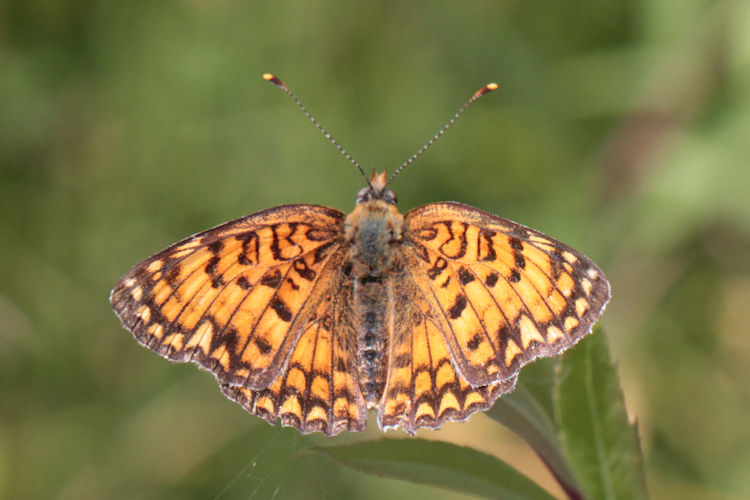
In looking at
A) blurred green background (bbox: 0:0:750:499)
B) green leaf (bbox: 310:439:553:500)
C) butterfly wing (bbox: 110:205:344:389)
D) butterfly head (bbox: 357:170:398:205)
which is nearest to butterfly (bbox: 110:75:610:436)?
butterfly wing (bbox: 110:205:344:389)

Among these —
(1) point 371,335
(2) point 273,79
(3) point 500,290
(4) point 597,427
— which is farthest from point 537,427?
(2) point 273,79

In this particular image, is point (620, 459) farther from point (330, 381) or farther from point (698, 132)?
point (698, 132)

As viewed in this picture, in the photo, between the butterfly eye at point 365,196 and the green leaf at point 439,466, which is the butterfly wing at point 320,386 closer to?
the butterfly eye at point 365,196

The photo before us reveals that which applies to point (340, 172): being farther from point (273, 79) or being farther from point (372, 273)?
point (372, 273)

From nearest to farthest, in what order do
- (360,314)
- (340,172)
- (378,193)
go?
(360,314) → (378,193) → (340,172)

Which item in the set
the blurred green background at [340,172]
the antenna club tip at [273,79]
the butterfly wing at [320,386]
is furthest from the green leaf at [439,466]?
the blurred green background at [340,172]

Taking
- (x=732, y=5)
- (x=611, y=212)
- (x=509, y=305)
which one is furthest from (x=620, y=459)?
(x=732, y=5)
